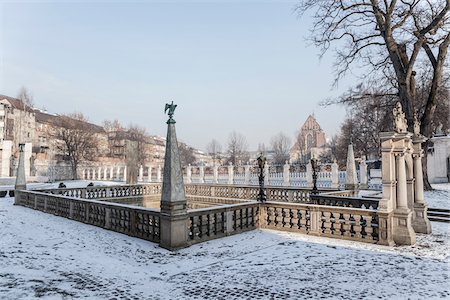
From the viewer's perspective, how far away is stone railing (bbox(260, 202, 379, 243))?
966 centimetres

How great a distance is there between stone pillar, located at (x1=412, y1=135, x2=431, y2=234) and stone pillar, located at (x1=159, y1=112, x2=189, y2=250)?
8.27 metres

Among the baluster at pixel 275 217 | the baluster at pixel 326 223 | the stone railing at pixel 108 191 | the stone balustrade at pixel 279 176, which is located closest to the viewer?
the baluster at pixel 326 223

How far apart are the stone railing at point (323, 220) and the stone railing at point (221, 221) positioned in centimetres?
61

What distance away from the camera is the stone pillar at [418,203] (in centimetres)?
1114

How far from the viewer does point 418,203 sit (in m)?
11.5

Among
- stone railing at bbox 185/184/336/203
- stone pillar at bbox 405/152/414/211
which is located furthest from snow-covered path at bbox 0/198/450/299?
stone railing at bbox 185/184/336/203

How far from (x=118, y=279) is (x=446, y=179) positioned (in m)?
34.6

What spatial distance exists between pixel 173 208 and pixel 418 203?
889 cm

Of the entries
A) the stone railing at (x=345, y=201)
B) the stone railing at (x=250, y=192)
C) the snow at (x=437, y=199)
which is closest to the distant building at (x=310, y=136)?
the snow at (x=437, y=199)

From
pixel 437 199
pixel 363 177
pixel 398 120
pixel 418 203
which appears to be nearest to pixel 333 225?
pixel 418 203

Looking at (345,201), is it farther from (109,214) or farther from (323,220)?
(109,214)

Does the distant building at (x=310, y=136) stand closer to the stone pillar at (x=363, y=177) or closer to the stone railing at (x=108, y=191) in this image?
the stone pillar at (x=363, y=177)

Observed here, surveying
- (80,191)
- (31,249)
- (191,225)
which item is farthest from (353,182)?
(80,191)

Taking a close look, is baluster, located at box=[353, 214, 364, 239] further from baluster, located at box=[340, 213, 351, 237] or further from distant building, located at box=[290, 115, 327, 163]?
distant building, located at box=[290, 115, 327, 163]
